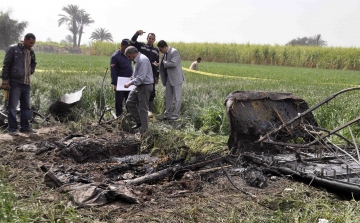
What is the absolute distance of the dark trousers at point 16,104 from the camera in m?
7.50

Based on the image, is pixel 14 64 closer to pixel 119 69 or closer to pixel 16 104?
pixel 16 104

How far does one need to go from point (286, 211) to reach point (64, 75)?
10.2m

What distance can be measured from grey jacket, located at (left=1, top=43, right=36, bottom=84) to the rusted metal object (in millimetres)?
3859

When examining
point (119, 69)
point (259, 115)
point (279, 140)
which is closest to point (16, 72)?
point (119, 69)

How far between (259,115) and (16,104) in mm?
4373

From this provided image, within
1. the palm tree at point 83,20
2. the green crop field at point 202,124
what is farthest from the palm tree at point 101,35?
the green crop field at point 202,124

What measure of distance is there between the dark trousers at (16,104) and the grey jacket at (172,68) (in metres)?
2.88

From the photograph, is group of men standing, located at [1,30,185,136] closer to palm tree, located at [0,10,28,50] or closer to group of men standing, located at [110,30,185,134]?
group of men standing, located at [110,30,185,134]

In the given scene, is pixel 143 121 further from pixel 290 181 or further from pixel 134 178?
pixel 290 181

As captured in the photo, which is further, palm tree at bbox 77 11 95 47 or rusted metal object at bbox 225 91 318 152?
palm tree at bbox 77 11 95 47

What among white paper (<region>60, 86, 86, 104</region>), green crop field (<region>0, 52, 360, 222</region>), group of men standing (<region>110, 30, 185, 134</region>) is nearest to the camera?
green crop field (<region>0, 52, 360, 222</region>)

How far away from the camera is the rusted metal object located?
5984 millimetres

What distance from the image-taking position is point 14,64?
744cm

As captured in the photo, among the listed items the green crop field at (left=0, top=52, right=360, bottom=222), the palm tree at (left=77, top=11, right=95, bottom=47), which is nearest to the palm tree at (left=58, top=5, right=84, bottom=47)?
the palm tree at (left=77, top=11, right=95, bottom=47)
